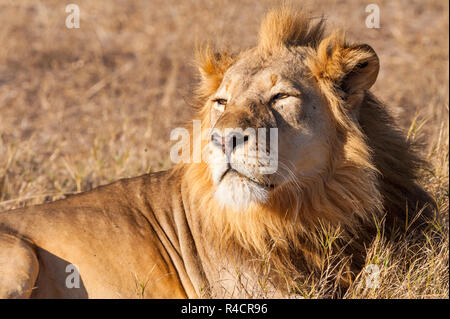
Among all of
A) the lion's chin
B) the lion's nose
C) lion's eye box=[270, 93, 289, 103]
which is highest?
lion's eye box=[270, 93, 289, 103]

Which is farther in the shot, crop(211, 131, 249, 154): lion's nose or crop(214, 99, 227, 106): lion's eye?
crop(214, 99, 227, 106): lion's eye

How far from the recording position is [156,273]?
3.59 meters

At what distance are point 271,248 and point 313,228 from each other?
23 centimetres


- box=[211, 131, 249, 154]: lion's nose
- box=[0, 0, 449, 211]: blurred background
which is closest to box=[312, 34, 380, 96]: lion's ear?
box=[211, 131, 249, 154]: lion's nose

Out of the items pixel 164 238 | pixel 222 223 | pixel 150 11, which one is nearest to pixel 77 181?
pixel 164 238

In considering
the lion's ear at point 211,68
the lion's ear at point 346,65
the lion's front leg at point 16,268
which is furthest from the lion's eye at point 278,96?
the lion's front leg at point 16,268

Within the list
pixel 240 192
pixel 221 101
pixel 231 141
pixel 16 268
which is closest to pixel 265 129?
Answer: pixel 231 141

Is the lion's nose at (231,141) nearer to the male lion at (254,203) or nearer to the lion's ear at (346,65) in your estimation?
the male lion at (254,203)

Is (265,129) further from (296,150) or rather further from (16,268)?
(16,268)

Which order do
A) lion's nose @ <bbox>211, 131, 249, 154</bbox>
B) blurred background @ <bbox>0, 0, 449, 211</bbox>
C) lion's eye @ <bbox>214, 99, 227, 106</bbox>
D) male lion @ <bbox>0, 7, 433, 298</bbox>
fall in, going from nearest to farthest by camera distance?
lion's nose @ <bbox>211, 131, 249, 154</bbox> → male lion @ <bbox>0, 7, 433, 298</bbox> → lion's eye @ <bbox>214, 99, 227, 106</bbox> → blurred background @ <bbox>0, 0, 449, 211</bbox>

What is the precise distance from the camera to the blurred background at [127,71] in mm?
6180

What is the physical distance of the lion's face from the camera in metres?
3.03

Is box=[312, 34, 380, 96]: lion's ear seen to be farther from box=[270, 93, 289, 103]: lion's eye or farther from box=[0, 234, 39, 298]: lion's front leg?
box=[0, 234, 39, 298]: lion's front leg

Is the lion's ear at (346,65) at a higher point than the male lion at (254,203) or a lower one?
higher
